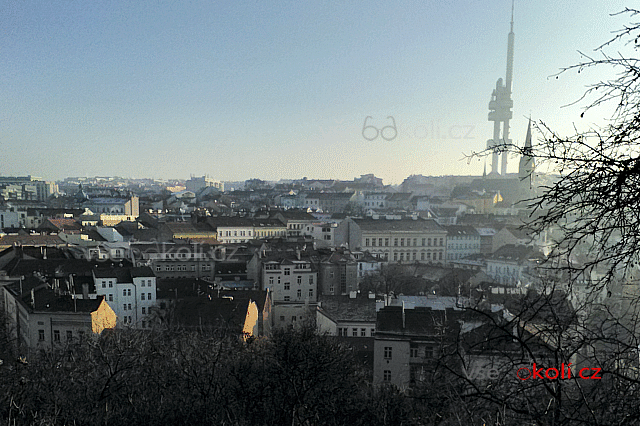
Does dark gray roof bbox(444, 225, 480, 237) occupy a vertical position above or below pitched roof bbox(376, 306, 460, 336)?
below

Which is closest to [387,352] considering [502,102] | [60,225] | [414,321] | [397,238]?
[414,321]

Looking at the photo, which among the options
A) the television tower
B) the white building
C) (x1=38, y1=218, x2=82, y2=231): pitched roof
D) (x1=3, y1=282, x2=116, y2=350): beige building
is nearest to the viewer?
(x1=3, y1=282, x2=116, y2=350): beige building

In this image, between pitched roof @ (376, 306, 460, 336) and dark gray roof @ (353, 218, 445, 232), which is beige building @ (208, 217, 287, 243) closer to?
dark gray roof @ (353, 218, 445, 232)

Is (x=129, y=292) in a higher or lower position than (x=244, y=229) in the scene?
higher

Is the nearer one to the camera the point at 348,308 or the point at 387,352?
the point at 387,352

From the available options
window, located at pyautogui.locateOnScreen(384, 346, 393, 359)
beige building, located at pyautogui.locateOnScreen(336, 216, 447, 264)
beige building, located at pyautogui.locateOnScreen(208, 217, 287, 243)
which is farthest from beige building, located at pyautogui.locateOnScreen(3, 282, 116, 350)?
beige building, located at pyautogui.locateOnScreen(336, 216, 447, 264)

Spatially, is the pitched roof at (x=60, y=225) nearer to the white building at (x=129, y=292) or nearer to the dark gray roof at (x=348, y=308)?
the white building at (x=129, y=292)

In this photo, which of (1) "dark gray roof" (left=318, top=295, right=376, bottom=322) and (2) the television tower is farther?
(2) the television tower

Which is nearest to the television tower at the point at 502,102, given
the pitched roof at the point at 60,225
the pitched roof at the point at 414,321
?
the pitched roof at the point at 60,225

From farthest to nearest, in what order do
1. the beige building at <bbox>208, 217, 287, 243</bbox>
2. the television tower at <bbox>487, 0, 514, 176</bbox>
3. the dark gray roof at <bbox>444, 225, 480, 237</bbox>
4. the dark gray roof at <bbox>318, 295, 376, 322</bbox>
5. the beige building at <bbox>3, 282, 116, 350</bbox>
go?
the television tower at <bbox>487, 0, 514, 176</bbox> < the dark gray roof at <bbox>444, 225, 480, 237</bbox> < the beige building at <bbox>208, 217, 287, 243</bbox> < the dark gray roof at <bbox>318, 295, 376, 322</bbox> < the beige building at <bbox>3, 282, 116, 350</bbox>

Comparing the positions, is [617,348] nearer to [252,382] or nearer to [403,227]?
[252,382]

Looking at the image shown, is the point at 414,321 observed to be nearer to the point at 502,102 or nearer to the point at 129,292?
the point at 129,292

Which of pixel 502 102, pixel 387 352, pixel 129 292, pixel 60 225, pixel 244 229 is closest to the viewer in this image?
pixel 387 352
